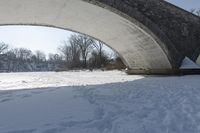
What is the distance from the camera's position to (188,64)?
13.1m

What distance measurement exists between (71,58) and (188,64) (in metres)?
45.8

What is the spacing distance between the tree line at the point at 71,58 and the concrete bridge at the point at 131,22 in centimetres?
1680

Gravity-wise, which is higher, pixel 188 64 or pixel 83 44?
pixel 83 44

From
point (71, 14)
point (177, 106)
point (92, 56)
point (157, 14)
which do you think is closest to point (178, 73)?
point (157, 14)

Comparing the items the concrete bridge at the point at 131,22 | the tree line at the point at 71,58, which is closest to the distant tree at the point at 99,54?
the tree line at the point at 71,58

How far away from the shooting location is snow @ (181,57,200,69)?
13.0 metres

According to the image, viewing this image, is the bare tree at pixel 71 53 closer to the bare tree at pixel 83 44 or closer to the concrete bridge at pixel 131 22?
the bare tree at pixel 83 44

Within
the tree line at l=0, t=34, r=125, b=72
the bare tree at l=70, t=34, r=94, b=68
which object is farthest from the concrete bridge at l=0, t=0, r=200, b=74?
the bare tree at l=70, t=34, r=94, b=68

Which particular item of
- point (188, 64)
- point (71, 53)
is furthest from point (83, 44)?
point (188, 64)

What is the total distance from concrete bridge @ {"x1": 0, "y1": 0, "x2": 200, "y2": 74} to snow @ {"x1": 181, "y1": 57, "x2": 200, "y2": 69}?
0.76ft

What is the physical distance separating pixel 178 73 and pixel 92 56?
34.7 metres

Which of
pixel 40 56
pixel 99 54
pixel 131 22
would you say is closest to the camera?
pixel 131 22

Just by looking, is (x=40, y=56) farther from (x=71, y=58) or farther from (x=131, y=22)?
(x=131, y=22)

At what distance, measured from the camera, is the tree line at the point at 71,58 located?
4400 centimetres
